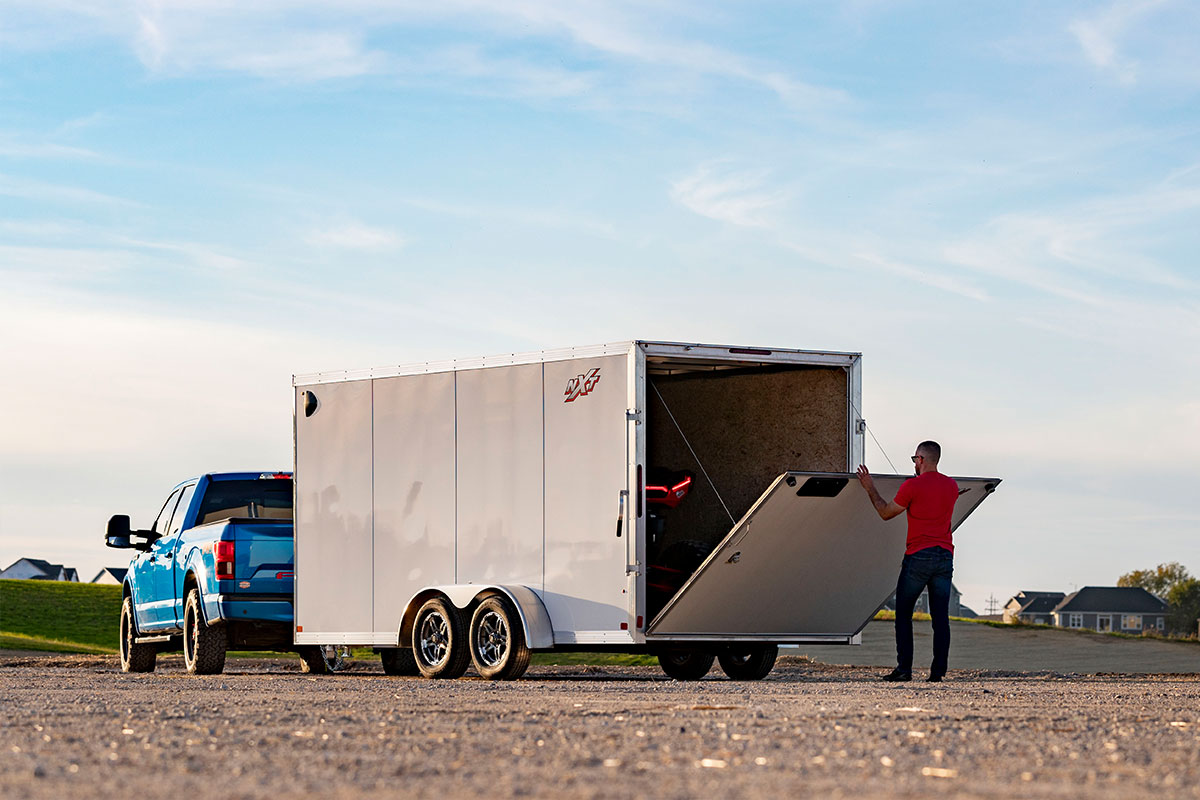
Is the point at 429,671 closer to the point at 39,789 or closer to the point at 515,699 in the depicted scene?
the point at 515,699

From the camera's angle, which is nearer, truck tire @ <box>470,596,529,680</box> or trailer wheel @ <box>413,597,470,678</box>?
truck tire @ <box>470,596,529,680</box>

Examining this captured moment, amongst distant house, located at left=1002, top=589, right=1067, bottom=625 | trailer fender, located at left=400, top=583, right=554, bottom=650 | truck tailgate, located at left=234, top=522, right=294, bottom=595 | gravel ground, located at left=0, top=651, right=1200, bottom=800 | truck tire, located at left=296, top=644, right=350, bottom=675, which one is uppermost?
truck tailgate, located at left=234, top=522, right=294, bottom=595

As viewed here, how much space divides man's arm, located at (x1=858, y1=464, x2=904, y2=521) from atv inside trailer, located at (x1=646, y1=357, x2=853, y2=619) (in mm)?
983

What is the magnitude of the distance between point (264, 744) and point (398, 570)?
8.05 m

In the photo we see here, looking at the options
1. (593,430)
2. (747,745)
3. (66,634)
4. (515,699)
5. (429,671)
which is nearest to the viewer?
(747,745)

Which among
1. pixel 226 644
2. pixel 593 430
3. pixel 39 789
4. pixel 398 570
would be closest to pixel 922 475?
pixel 593 430

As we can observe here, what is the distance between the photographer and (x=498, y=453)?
15031 millimetres

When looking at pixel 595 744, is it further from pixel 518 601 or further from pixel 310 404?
pixel 310 404

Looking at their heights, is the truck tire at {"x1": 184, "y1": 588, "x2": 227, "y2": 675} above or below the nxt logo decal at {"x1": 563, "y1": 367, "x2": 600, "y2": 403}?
below

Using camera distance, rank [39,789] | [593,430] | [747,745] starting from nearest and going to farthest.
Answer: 1. [39,789]
2. [747,745]
3. [593,430]

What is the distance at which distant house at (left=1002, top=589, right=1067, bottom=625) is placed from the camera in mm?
121500

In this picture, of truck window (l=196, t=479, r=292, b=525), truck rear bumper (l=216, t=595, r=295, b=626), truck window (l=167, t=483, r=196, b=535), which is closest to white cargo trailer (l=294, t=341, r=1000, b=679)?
truck rear bumper (l=216, t=595, r=295, b=626)

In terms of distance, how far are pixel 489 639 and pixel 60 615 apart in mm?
28187

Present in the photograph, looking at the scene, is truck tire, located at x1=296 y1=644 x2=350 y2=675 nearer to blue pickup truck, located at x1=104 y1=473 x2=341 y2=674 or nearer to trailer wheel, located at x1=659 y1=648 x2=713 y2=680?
blue pickup truck, located at x1=104 y1=473 x2=341 y2=674
